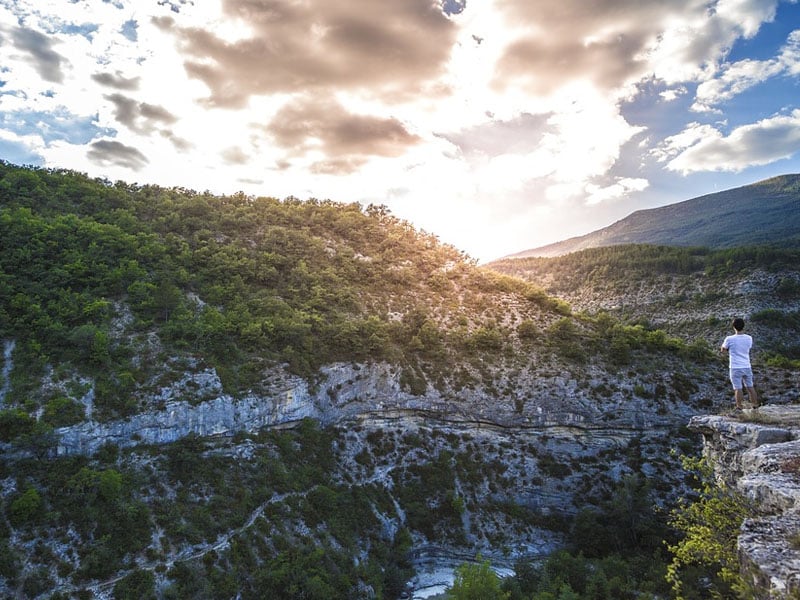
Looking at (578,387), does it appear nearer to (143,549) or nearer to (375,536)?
(375,536)

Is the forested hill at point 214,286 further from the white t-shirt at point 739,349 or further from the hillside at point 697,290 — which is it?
the white t-shirt at point 739,349

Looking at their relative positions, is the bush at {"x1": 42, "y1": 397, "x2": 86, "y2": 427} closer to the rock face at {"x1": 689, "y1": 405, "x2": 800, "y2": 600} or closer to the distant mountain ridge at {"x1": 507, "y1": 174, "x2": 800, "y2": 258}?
the rock face at {"x1": 689, "y1": 405, "x2": 800, "y2": 600}

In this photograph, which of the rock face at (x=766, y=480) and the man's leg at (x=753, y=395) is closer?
the rock face at (x=766, y=480)

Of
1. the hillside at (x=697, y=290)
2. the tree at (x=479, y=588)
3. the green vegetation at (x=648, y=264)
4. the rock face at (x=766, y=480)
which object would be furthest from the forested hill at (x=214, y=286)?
the green vegetation at (x=648, y=264)

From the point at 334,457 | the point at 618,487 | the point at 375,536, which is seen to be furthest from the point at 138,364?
the point at 618,487

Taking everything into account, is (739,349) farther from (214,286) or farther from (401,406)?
(214,286)

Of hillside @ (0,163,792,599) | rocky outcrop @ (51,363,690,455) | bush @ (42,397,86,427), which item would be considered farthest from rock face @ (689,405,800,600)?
bush @ (42,397,86,427)

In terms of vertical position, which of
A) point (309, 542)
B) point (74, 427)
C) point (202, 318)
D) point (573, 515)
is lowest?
point (573, 515)
